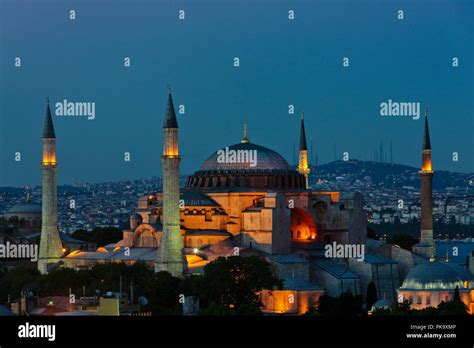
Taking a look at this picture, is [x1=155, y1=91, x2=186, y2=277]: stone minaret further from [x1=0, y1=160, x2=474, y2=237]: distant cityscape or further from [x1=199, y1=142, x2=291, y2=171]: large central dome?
[x1=0, y1=160, x2=474, y2=237]: distant cityscape

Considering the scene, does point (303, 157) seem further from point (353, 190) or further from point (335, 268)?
point (353, 190)

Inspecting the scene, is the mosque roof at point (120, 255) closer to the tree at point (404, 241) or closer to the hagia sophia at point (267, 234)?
the hagia sophia at point (267, 234)

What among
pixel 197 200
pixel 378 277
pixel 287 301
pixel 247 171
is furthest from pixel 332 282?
pixel 247 171

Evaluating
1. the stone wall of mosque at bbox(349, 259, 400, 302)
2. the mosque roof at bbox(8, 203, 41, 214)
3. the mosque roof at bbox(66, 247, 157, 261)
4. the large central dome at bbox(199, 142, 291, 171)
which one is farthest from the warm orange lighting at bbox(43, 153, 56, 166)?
the mosque roof at bbox(8, 203, 41, 214)

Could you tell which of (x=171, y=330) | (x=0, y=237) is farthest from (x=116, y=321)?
(x=0, y=237)

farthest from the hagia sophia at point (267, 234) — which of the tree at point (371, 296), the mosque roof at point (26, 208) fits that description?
the mosque roof at point (26, 208)

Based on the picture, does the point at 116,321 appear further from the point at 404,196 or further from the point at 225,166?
the point at 404,196

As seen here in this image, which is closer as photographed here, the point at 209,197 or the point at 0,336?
the point at 0,336
